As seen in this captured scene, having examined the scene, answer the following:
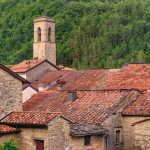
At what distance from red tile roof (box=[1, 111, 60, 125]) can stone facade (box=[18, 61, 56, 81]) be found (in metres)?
26.5

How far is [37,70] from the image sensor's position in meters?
49.8

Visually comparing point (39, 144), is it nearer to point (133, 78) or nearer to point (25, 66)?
point (133, 78)

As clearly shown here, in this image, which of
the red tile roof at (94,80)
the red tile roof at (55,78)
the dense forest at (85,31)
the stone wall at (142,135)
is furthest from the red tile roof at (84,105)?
the dense forest at (85,31)

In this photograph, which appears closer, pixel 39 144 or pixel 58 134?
pixel 58 134

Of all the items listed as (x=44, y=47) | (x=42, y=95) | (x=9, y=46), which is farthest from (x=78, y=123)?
(x=9, y=46)

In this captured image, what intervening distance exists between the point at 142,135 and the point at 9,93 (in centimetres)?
724

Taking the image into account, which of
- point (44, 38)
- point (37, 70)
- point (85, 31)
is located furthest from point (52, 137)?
point (85, 31)

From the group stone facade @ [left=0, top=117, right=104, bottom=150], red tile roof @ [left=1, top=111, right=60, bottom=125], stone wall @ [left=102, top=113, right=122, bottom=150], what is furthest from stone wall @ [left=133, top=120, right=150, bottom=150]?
red tile roof @ [left=1, top=111, right=60, bottom=125]

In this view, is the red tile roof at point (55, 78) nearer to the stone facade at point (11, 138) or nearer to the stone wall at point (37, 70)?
the stone wall at point (37, 70)

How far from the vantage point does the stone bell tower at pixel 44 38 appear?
2309 inches

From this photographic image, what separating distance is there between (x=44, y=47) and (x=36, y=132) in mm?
38967

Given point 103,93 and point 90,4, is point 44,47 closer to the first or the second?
point 103,93

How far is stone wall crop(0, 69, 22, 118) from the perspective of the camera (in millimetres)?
23031

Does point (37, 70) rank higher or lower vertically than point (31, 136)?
higher
